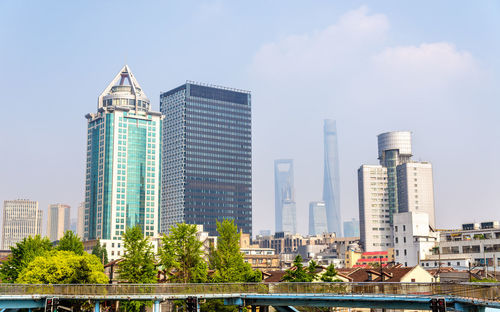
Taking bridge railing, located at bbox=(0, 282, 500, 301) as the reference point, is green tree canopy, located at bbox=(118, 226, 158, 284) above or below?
above

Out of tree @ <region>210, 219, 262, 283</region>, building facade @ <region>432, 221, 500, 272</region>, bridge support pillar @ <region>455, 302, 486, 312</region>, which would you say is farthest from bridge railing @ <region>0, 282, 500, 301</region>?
building facade @ <region>432, 221, 500, 272</region>

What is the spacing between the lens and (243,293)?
7931 centimetres

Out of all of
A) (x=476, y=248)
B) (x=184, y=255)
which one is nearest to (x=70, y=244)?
(x=184, y=255)

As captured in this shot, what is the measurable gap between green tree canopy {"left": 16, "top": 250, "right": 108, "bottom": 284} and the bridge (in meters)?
12.3

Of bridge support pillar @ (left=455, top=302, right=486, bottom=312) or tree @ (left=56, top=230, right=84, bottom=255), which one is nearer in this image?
bridge support pillar @ (left=455, top=302, right=486, bottom=312)

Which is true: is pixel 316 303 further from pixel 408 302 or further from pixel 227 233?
pixel 227 233

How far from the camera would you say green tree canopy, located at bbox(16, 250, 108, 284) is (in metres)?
91.7

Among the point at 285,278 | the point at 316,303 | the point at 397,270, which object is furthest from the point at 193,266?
the point at 397,270

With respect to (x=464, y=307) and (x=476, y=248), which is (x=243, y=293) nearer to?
(x=464, y=307)

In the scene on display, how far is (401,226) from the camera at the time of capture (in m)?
194

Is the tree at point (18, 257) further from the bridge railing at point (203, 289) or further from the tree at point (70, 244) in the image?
the bridge railing at point (203, 289)

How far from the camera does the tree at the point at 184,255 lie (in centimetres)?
8938

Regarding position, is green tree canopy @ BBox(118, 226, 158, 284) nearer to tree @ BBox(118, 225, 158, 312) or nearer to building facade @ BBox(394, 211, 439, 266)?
tree @ BBox(118, 225, 158, 312)

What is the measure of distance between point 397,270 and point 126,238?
5099 cm
